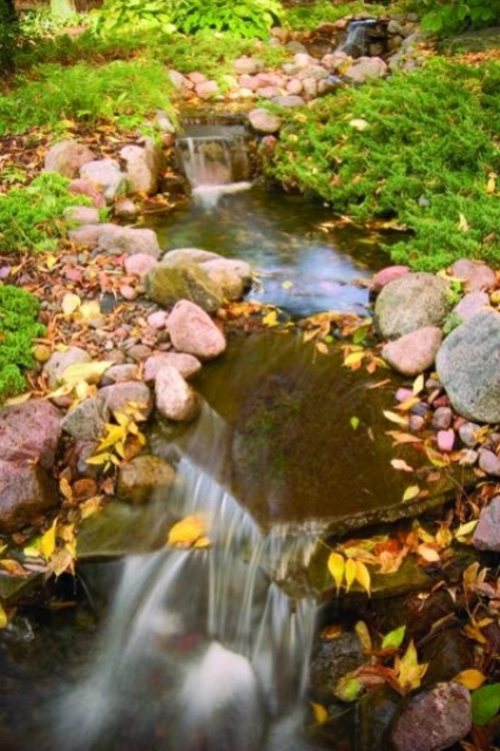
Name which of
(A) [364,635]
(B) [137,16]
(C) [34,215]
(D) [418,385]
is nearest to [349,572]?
(A) [364,635]


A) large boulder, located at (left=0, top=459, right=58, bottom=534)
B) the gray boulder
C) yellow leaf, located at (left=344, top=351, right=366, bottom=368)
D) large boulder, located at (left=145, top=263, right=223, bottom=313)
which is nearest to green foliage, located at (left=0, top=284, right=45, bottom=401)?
large boulder, located at (left=0, top=459, right=58, bottom=534)

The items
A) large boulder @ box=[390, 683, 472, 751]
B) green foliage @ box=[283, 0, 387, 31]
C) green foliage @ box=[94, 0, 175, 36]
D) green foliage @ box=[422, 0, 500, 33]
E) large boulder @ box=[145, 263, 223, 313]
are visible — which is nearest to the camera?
large boulder @ box=[390, 683, 472, 751]

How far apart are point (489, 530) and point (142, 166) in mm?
5573

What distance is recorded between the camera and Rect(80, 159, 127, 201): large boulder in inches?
261

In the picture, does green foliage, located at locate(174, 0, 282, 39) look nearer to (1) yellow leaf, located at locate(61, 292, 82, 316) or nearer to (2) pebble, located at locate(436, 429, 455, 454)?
(1) yellow leaf, located at locate(61, 292, 82, 316)

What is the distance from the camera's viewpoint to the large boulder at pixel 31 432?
3.67 meters

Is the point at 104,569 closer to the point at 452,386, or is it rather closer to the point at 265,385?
the point at 265,385

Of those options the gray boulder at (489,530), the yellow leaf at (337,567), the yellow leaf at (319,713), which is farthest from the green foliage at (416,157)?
the yellow leaf at (319,713)

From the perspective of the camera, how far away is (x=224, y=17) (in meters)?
11.3

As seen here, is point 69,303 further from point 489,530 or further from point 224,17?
point 224,17

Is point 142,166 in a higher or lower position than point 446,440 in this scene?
higher

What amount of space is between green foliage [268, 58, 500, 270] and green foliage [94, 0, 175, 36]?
4958mm

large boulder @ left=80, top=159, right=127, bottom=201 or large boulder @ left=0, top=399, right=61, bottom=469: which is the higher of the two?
large boulder @ left=80, top=159, right=127, bottom=201

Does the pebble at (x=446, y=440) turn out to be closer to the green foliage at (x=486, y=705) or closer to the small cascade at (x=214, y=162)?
the green foliage at (x=486, y=705)
